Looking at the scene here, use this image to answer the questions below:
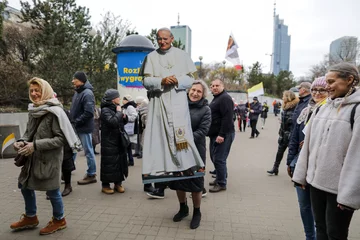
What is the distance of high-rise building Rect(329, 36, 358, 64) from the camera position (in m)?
40.4

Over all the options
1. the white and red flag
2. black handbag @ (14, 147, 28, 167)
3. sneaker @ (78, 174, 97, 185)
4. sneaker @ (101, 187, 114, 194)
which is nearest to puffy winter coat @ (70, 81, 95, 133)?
sneaker @ (78, 174, 97, 185)

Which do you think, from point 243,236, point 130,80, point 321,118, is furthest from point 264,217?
point 130,80

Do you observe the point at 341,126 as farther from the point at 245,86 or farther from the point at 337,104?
the point at 245,86

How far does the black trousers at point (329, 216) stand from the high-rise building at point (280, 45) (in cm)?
5813

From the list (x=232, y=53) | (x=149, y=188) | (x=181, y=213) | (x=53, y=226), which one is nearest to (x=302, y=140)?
(x=181, y=213)

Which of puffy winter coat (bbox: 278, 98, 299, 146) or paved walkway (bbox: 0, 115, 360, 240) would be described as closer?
paved walkway (bbox: 0, 115, 360, 240)

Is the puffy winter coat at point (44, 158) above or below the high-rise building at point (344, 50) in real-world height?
below

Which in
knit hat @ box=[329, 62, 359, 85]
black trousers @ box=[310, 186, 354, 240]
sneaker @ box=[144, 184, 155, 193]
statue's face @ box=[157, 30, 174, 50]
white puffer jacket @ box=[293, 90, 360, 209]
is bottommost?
sneaker @ box=[144, 184, 155, 193]

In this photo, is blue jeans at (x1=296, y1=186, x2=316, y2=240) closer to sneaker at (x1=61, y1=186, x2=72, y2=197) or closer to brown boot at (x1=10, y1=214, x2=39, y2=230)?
brown boot at (x1=10, y1=214, x2=39, y2=230)

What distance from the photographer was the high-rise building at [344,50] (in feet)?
132

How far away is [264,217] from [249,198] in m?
0.77

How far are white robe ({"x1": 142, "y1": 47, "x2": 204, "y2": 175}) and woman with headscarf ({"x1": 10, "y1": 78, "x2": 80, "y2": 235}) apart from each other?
94cm

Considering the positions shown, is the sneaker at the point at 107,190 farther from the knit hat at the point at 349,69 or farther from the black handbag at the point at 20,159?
the knit hat at the point at 349,69

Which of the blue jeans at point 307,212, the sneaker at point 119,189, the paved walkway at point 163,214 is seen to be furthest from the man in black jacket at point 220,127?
the blue jeans at point 307,212
